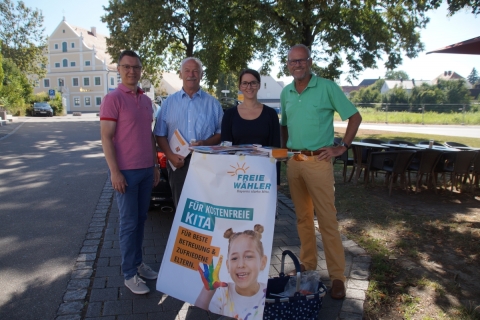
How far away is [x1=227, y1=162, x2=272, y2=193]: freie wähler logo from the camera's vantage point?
273cm

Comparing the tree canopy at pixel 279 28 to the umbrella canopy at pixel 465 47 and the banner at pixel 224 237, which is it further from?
the banner at pixel 224 237

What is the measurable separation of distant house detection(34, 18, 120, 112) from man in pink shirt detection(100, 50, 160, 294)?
68.5m

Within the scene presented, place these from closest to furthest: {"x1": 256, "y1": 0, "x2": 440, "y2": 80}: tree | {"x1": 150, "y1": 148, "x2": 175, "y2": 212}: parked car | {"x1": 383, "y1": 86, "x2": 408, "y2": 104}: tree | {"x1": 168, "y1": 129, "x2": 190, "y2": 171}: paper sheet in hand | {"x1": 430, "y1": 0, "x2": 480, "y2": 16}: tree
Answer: {"x1": 168, "y1": 129, "x2": 190, "y2": 171}: paper sheet in hand, {"x1": 150, "y1": 148, "x2": 175, "y2": 212}: parked car, {"x1": 430, "y1": 0, "x2": 480, "y2": 16}: tree, {"x1": 256, "y1": 0, "x2": 440, "y2": 80}: tree, {"x1": 383, "y1": 86, "x2": 408, "y2": 104}: tree

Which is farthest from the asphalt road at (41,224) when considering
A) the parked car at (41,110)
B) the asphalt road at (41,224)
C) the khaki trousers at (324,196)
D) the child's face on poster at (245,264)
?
the parked car at (41,110)

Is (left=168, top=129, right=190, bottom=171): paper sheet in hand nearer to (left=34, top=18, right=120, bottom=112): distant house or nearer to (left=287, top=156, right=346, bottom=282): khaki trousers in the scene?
(left=287, top=156, right=346, bottom=282): khaki trousers

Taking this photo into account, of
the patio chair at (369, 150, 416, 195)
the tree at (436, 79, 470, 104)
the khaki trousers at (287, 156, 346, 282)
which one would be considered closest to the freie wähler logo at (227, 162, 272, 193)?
the khaki trousers at (287, 156, 346, 282)

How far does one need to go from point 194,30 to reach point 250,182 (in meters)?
19.3

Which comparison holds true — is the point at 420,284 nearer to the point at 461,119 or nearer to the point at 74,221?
the point at 74,221

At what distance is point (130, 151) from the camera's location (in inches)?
132

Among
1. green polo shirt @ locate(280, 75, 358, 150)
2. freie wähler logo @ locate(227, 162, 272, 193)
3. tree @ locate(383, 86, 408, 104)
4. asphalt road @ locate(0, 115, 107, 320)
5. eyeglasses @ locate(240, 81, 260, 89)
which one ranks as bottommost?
asphalt road @ locate(0, 115, 107, 320)

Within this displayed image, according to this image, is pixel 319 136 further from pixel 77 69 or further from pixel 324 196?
pixel 77 69

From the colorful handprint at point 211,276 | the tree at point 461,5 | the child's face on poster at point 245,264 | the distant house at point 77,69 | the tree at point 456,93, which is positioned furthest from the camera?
the distant house at point 77,69

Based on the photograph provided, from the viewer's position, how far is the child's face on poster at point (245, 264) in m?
2.60

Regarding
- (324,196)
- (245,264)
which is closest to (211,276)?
(245,264)
